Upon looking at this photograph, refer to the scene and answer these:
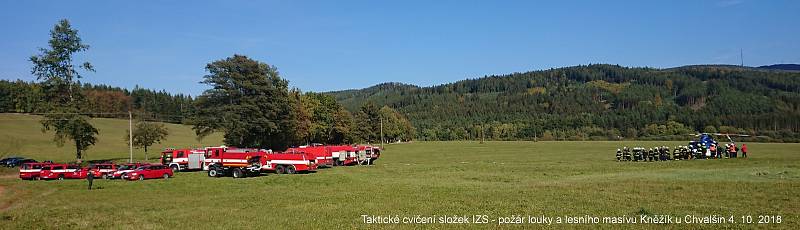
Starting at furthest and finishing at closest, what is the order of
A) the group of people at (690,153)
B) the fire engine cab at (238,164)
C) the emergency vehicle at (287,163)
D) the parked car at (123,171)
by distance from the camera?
the group of people at (690,153), the emergency vehicle at (287,163), the fire engine cab at (238,164), the parked car at (123,171)

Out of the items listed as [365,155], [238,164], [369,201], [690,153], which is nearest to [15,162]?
[238,164]

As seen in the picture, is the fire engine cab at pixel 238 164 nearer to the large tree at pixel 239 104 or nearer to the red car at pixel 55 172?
the red car at pixel 55 172

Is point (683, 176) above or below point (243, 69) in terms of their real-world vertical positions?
below

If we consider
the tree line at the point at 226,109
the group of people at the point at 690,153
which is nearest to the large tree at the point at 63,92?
the tree line at the point at 226,109

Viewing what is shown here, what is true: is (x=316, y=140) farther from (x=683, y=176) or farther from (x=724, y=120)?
(x=724, y=120)

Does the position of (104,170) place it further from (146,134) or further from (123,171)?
(146,134)

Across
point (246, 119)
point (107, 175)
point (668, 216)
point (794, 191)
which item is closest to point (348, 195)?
point (668, 216)

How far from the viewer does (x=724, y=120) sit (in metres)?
172

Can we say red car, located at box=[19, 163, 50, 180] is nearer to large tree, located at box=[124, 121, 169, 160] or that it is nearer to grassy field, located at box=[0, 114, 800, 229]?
A: grassy field, located at box=[0, 114, 800, 229]

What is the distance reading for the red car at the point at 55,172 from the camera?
4322 centimetres

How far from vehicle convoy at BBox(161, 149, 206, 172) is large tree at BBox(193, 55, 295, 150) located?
15730 millimetres

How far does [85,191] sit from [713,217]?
95.4ft

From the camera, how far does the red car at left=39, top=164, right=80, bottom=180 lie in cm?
4322

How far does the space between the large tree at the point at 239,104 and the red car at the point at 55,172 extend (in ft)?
83.4
